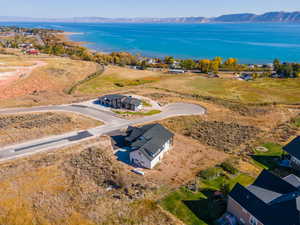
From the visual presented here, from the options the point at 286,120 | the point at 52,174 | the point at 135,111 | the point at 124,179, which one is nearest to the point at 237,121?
the point at 286,120

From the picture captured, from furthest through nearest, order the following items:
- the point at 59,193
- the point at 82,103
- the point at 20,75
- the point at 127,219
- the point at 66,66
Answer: the point at 66,66, the point at 20,75, the point at 82,103, the point at 59,193, the point at 127,219

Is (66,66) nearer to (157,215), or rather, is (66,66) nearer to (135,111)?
(135,111)

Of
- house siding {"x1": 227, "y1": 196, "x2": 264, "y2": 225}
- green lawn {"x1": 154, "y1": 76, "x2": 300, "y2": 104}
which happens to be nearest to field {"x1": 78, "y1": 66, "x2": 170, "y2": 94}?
green lawn {"x1": 154, "y1": 76, "x2": 300, "y2": 104}

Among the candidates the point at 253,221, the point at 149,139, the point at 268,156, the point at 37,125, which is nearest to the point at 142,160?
the point at 149,139

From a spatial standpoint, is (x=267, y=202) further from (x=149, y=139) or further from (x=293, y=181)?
(x=149, y=139)

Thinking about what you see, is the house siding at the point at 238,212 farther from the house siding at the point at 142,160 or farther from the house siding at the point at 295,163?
the house siding at the point at 295,163

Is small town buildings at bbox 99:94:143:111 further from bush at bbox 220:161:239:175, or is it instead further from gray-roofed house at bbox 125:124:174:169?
bush at bbox 220:161:239:175

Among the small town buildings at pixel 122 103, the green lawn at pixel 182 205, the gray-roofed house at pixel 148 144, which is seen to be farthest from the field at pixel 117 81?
the green lawn at pixel 182 205

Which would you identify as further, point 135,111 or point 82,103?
point 82,103
